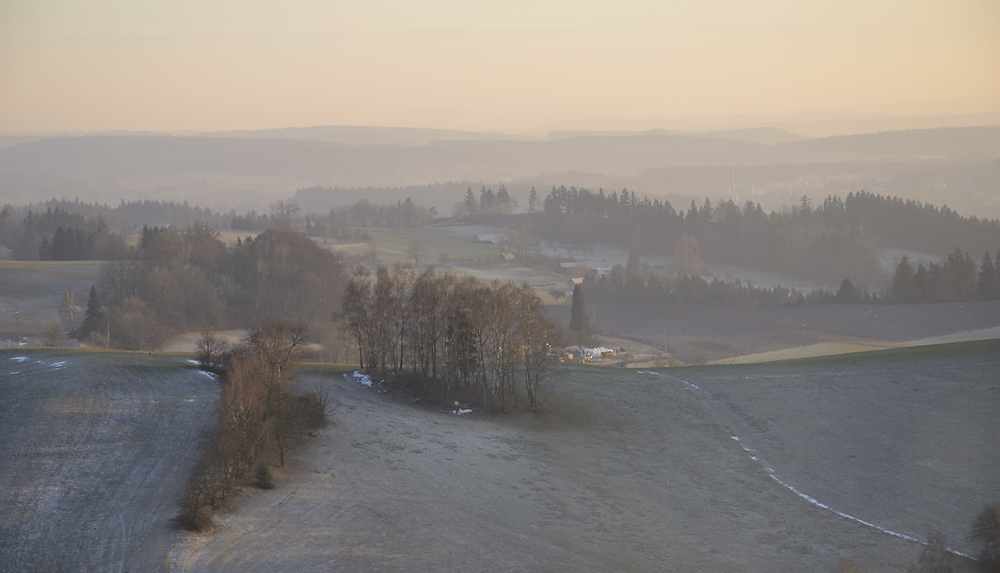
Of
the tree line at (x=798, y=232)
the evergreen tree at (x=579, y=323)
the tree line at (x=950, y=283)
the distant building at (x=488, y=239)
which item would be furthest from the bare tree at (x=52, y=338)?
the tree line at (x=798, y=232)

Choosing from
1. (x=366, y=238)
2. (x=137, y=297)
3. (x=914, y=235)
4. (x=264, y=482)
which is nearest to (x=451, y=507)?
(x=264, y=482)

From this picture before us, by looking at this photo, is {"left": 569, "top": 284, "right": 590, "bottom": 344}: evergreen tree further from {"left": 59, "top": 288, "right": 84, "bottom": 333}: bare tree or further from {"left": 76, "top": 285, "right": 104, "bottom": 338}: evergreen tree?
{"left": 59, "top": 288, "right": 84, "bottom": 333}: bare tree

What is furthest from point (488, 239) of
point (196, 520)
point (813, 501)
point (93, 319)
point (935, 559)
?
point (196, 520)

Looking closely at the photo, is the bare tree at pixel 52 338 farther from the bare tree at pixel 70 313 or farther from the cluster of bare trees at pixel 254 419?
the cluster of bare trees at pixel 254 419

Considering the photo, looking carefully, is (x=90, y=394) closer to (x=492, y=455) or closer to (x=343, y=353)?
(x=492, y=455)

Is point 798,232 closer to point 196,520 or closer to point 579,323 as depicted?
point 579,323

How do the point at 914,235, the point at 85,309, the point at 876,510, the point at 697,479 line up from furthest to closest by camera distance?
the point at 914,235, the point at 85,309, the point at 697,479, the point at 876,510

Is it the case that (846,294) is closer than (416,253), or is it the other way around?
(846,294)
